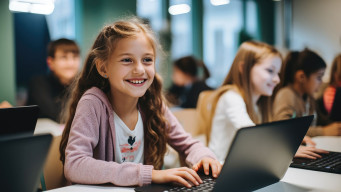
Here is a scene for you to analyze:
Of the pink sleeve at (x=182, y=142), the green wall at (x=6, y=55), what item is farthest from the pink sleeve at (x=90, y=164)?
the green wall at (x=6, y=55)

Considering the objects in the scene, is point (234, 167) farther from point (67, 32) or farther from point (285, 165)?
point (67, 32)

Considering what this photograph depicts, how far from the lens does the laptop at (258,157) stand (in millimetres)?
886

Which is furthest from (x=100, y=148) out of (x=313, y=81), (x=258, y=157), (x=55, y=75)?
(x=55, y=75)

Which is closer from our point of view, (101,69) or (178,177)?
(178,177)

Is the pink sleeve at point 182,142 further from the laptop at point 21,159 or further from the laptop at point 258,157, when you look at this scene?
the laptop at point 21,159

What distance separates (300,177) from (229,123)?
0.89m

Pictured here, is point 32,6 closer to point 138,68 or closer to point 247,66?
point 247,66

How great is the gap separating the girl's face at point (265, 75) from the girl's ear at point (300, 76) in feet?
1.49

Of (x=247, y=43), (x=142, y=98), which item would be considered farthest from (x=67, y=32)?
(x=142, y=98)

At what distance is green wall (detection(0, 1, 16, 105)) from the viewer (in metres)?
3.87

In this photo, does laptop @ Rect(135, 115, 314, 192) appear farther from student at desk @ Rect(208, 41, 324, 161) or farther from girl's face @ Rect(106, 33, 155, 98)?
student at desk @ Rect(208, 41, 324, 161)

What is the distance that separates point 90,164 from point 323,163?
0.85 meters

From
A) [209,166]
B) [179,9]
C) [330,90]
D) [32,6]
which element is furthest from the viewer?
[179,9]

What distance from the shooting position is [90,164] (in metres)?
1.16
